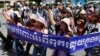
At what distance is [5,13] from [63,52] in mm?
4457

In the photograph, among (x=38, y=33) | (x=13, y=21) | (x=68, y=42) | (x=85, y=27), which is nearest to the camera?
(x=68, y=42)

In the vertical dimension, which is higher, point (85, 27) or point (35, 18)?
point (35, 18)

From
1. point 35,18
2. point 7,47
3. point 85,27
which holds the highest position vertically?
point 35,18

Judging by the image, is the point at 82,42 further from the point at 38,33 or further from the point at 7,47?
the point at 7,47

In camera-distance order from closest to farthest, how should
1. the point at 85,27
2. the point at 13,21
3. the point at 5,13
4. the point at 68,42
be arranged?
the point at 68,42 → the point at 85,27 → the point at 13,21 → the point at 5,13

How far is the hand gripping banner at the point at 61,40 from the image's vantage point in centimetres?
711

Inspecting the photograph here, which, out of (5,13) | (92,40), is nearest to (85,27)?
(92,40)

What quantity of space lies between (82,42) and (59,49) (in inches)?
23.0

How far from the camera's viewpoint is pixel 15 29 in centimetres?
960

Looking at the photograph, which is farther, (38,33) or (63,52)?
(38,33)

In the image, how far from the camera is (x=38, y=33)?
816cm

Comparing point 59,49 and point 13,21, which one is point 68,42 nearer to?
point 59,49

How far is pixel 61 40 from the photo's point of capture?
7242 mm

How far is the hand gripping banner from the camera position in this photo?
23.3 ft
